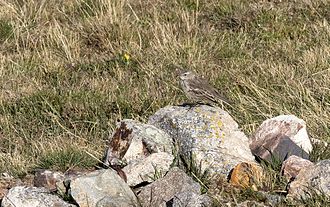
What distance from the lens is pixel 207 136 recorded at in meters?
6.07

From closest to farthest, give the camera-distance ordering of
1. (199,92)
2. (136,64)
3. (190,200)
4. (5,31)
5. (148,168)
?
(190,200)
(148,168)
(199,92)
(136,64)
(5,31)

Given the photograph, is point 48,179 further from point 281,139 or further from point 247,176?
point 281,139

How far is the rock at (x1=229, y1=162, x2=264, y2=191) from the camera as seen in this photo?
551 centimetres

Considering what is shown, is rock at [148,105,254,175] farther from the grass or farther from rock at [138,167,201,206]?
the grass

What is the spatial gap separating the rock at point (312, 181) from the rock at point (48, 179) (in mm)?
1762

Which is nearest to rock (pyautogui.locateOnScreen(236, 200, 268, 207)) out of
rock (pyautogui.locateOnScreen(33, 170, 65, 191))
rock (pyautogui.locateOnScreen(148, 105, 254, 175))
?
rock (pyautogui.locateOnScreen(148, 105, 254, 175))

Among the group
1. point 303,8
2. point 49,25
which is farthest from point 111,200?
point 303,8

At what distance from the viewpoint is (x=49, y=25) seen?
402 inches

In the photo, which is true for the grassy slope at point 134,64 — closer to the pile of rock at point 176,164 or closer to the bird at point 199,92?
the bird at point 199,92

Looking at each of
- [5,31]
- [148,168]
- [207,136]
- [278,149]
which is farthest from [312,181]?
[5,31]

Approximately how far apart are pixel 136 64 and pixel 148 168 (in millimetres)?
3485

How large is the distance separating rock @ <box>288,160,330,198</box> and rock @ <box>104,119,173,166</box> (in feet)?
3.69

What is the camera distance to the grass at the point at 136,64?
7383mm

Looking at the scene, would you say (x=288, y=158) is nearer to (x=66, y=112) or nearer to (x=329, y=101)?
(x=329, y=101)
